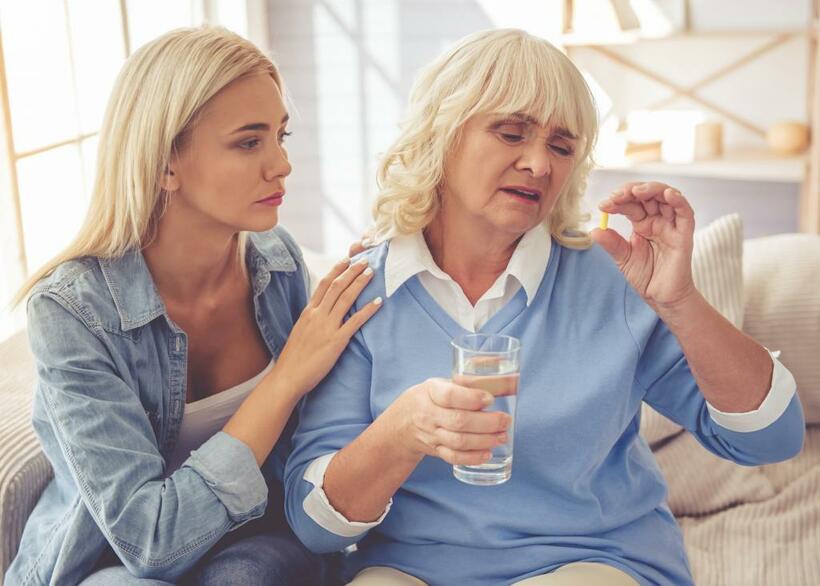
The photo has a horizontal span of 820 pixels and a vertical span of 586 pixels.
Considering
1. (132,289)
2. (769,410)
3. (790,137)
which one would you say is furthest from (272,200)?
(790,137)

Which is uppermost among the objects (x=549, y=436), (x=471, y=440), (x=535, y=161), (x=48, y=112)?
(x=535, y=161)

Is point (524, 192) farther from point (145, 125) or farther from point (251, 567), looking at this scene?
point (251, 567)

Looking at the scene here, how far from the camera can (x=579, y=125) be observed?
1.61 metres

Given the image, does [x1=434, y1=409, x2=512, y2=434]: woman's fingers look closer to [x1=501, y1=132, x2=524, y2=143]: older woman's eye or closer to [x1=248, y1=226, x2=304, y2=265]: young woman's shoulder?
[x1=501, y1=132, x2=524, y2=143]: older woman's eye

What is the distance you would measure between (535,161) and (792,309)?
1087 millimetres

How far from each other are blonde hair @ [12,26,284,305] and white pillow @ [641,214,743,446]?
3.95 feet

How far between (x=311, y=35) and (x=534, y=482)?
3212mm

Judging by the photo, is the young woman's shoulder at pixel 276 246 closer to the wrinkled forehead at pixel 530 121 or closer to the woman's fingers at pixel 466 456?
the wrinkled forehead at pixel 530 121

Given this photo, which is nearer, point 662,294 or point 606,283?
point 662,294

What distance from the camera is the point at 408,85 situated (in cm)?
441

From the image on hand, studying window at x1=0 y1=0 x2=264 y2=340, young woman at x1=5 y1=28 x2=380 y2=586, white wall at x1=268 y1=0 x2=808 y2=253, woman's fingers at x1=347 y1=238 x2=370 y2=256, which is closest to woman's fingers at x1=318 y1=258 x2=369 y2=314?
young woman at x1=5 y1=28 x2=380 y2=586

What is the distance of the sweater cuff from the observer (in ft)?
5.12

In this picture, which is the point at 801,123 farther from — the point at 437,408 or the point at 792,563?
the point at 437,408

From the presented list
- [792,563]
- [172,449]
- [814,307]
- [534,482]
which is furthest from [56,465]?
[814,307]
